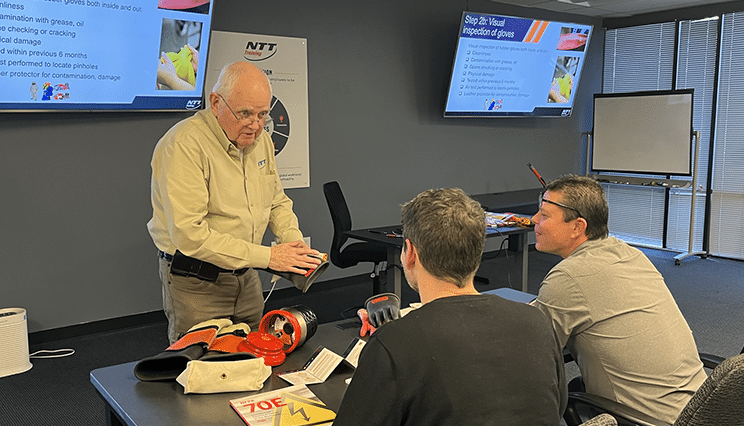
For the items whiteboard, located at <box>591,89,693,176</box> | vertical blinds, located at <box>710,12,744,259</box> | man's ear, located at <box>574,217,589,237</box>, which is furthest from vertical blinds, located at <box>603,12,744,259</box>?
man's ear, located at <box>574,217,589,237</box>

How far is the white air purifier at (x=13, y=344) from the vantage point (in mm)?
3648

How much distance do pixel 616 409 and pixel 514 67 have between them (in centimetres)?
498

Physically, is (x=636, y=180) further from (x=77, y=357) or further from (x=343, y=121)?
(x=77, y=357)

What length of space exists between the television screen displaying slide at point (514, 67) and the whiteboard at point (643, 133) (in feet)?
1.87

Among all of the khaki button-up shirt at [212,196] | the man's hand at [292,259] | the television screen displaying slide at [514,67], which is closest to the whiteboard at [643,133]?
the television screen displaying slide at [514,67]

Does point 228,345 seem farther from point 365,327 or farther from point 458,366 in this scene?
point 458,366

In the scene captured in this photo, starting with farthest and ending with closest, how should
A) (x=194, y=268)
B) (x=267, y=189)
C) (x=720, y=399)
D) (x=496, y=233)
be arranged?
(x=496, y=233), (x=267, y=189), (x=194, y=268), (x=720, y=399)

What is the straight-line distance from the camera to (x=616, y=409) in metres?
1.83

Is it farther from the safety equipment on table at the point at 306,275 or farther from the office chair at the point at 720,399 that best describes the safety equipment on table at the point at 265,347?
the office chair at the point at 720,399

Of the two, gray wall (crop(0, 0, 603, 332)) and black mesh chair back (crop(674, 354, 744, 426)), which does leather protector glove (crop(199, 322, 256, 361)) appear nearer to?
black mesh chair back (crop(674, 354, 744, 426))

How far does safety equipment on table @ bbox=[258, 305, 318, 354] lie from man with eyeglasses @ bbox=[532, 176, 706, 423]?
73 cm

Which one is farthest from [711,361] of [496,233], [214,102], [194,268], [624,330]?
[496,233]

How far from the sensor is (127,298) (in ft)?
14.8

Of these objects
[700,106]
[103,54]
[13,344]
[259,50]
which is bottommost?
[13,344]
